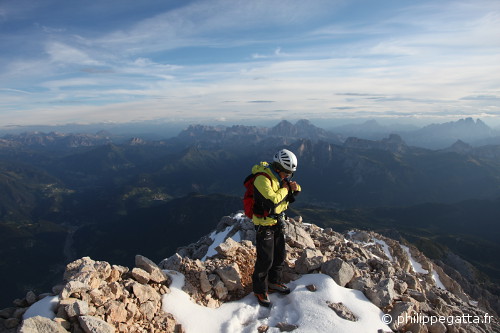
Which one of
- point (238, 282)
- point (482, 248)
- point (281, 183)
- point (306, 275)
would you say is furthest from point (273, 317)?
point (482, 248)

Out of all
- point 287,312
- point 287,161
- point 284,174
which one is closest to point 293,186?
point 284,174

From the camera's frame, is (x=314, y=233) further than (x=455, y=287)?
No

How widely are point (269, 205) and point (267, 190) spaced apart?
2.17ft

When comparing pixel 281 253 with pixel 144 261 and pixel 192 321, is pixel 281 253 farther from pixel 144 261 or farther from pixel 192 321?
pixel 144 261

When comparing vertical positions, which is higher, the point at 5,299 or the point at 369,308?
the point at 369,308

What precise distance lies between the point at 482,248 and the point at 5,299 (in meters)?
322

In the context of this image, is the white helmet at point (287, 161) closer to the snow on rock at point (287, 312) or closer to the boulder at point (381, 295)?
the snow on rock at point (287, 312)

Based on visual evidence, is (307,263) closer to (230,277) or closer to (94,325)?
(230,277)

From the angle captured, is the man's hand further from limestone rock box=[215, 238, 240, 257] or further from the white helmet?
limestone rock box=[215, 238, 240, 257]

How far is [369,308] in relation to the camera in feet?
40.3

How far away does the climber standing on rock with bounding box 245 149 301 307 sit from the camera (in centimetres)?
1138

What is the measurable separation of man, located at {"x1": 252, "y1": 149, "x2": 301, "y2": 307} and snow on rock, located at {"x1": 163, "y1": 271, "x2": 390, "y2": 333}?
2.17ft

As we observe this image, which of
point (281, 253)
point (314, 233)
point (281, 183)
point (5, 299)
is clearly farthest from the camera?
point (5, 299)

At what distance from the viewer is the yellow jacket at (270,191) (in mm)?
11211
